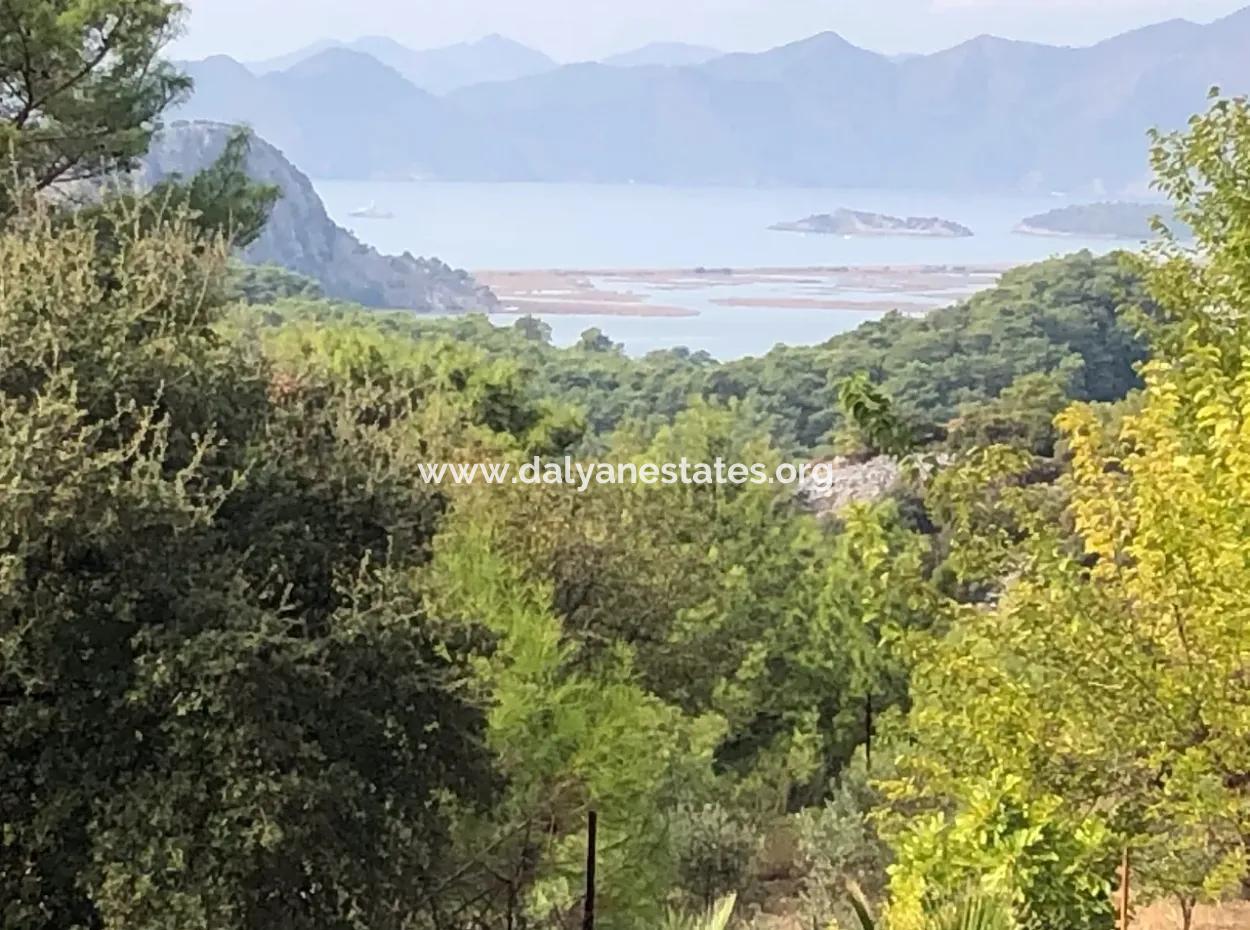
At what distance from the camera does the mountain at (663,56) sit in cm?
2320

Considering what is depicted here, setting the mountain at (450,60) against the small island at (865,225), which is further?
the mountain at (450,60)

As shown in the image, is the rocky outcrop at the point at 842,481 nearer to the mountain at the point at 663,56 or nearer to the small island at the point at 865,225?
the small island at the point at 865,225

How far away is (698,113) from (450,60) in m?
4.62

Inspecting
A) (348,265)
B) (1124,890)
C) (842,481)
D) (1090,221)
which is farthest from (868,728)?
(348,265)

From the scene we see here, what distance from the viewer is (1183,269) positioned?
177 inches

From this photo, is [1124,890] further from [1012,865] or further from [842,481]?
[842,481]

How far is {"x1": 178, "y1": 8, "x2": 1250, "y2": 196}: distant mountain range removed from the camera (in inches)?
793

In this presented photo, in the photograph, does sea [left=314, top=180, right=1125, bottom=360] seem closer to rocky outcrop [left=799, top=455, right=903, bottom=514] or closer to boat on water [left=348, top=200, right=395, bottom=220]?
boat on water [left=348, top=200, right=395, bottom=220]

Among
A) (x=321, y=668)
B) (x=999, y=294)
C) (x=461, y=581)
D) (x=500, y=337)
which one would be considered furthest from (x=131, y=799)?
(x=999, y=294)

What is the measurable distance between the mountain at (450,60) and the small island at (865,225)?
5.35 meters

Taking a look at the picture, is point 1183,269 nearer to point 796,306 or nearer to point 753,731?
point 753,731

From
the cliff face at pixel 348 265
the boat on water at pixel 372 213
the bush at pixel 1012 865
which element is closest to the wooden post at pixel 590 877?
the bush at pixel 1012 865

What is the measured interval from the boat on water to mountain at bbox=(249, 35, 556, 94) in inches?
128

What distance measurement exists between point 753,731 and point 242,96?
44.6 ft
